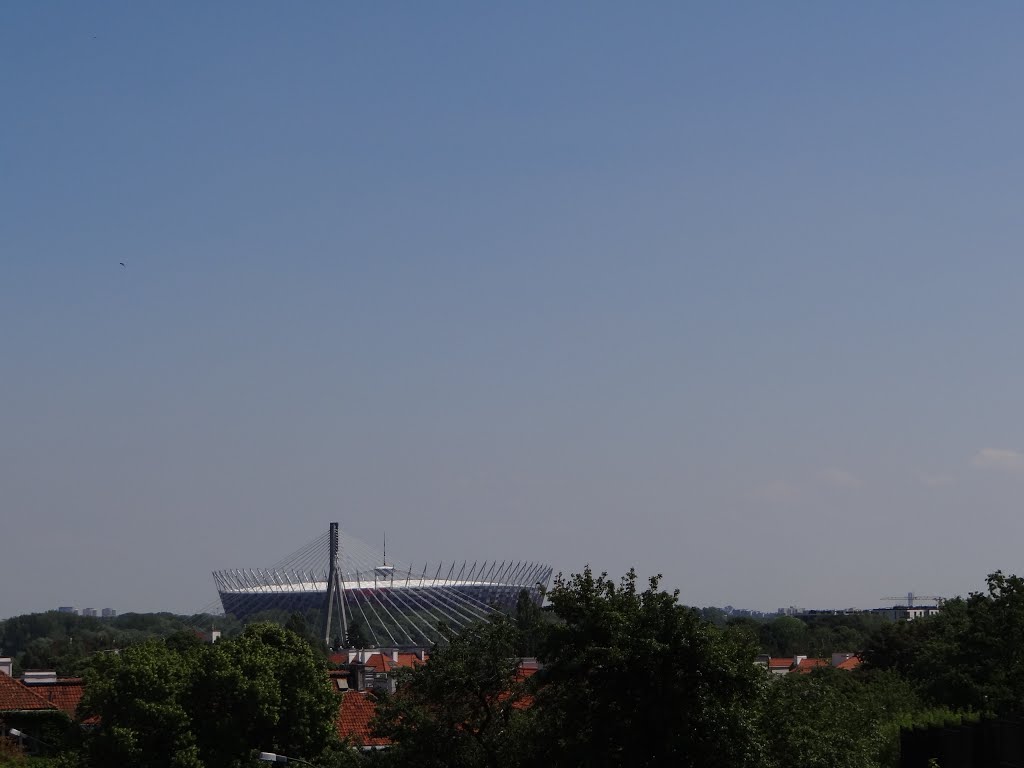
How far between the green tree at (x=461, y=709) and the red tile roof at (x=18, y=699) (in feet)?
74.7

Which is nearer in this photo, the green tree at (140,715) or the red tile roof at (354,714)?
the green tree at (140,715)

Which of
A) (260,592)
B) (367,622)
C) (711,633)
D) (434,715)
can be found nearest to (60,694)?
(434,715)

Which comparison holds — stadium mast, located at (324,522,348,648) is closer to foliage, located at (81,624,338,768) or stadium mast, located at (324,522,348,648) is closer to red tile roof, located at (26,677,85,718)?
red tile roof, located at (26,677,85,718)

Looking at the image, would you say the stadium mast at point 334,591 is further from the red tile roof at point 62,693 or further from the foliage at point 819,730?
the foliage at point 819,730

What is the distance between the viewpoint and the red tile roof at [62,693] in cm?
5634

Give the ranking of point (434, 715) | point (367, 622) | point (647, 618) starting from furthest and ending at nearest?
point (367, 622), point (434, 715), point (647, 618)

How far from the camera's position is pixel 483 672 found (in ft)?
113

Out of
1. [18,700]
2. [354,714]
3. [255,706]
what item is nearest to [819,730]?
[255,706]

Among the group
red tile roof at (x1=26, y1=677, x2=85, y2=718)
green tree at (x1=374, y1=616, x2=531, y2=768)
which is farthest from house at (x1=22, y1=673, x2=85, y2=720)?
green tree at (x1=374, y1=616, x2=531, y2=768)

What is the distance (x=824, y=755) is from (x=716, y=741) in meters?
3.62

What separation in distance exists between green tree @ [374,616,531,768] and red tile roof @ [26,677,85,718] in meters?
25.6

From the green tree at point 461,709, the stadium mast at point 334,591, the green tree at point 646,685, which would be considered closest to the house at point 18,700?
the green tree at point 461,709

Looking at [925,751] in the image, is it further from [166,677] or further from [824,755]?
[166,677]

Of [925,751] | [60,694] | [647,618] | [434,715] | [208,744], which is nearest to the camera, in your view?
[925,751]
